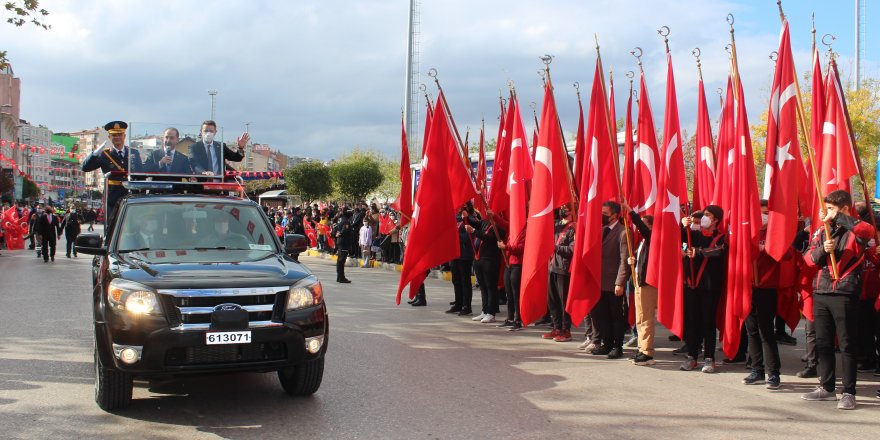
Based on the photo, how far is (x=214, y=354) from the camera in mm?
5742

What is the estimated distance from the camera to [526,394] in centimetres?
701

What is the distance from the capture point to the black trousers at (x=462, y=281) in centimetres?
1305

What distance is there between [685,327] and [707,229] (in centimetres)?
116

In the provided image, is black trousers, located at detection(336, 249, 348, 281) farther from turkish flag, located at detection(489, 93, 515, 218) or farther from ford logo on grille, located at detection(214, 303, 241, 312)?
ford logo on grille, located at detection(214, 303, 241, 312)

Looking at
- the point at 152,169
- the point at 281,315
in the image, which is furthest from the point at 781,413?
the point at 152,169

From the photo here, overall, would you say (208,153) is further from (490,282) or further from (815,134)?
(815,134)

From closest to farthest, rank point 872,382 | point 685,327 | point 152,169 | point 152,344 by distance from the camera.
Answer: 1. point 152,344
2. point 872,382
3. point 685,327
4. point 152,169

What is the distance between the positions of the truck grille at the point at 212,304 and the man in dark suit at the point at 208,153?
5.52m

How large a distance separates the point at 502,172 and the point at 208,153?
495 cm

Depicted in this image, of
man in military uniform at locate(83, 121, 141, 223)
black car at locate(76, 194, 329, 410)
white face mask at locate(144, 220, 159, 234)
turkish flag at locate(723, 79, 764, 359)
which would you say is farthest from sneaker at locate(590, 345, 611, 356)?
man in military uniform at locate(83, 121, 141, 223)

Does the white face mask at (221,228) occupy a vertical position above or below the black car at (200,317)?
above

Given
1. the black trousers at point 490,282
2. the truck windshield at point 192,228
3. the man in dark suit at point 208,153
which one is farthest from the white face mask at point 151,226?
the black trousers at point 490,282

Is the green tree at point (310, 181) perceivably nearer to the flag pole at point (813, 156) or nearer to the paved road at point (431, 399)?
the paved road at point (431, 399)

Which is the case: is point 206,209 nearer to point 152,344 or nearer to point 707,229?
point 152,344
